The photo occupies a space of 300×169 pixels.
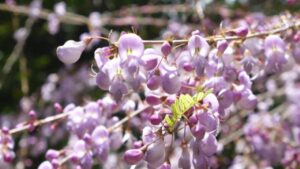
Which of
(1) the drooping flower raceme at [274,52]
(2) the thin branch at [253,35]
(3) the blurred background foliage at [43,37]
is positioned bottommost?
(3) the blurred background foliage at [43,37]

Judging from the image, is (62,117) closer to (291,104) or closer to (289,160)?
(289,160)

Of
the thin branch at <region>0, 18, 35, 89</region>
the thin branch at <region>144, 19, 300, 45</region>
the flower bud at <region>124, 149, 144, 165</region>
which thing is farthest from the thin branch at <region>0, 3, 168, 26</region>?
the flower bud at <region>124, 149, 144, 165</region>

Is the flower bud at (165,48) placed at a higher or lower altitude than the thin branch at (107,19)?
higher

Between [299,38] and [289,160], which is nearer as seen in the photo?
[299,38]

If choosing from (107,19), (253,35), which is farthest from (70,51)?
(107,19)

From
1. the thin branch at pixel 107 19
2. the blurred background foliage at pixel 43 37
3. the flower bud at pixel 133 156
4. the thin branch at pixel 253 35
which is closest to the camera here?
the flower bud at pixel 133 156

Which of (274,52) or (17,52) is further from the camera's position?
(17,52)

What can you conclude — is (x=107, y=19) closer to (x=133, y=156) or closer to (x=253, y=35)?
(x=253, y=35)

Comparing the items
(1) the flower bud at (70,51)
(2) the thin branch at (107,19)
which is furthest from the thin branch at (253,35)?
(2) the thin branch at (107,19)

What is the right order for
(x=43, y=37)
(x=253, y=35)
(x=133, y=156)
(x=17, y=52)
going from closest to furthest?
1. (x=133, y=156)
2. (x=253, y=35)
3. (x=17, y=52)
4. (x=43, y=37)

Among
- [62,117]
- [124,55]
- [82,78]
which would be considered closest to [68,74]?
[82,78]

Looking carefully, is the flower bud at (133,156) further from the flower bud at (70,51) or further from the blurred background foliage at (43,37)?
the blurred background foliage at (43,37)
